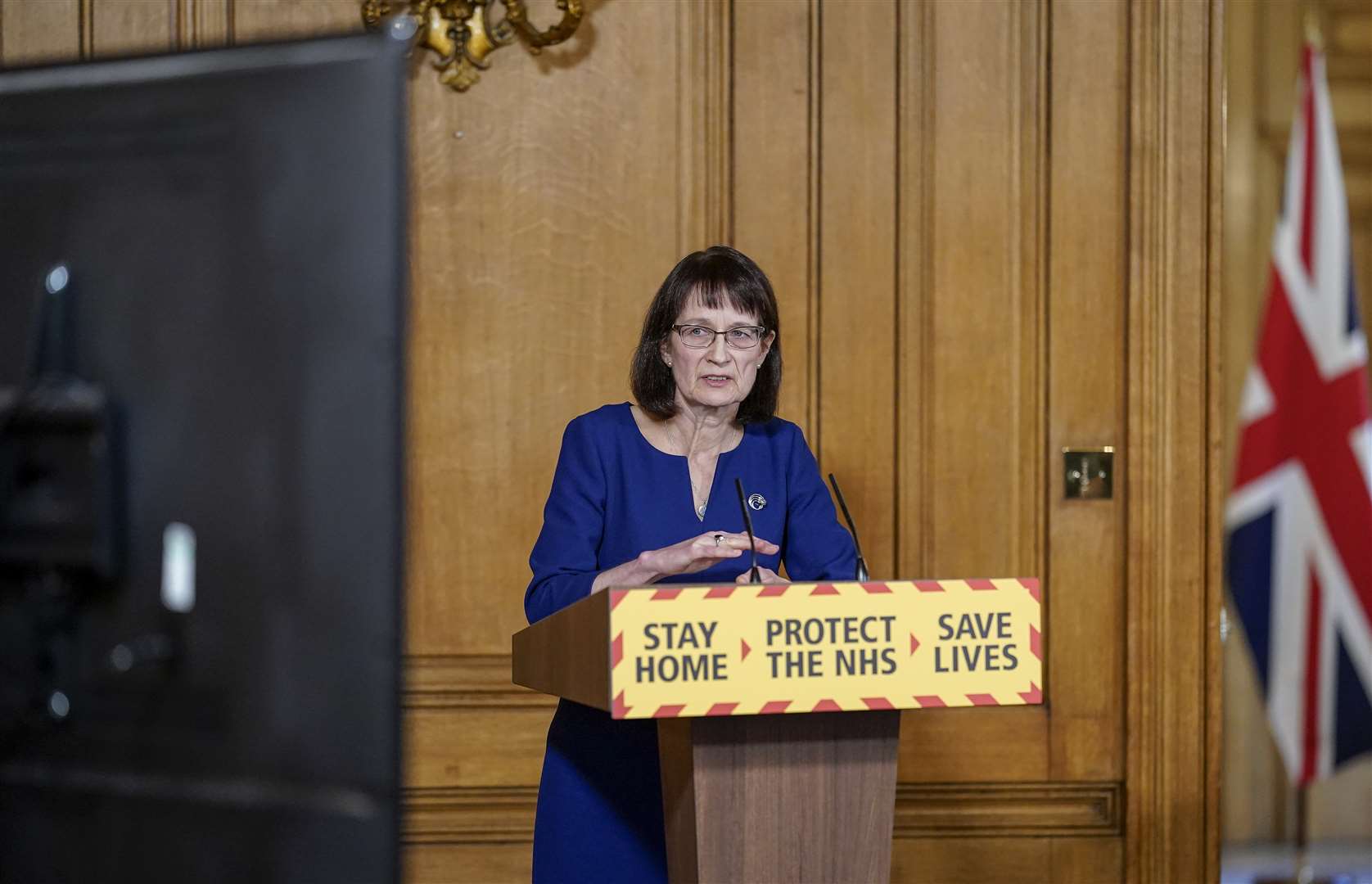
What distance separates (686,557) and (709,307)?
0.63m

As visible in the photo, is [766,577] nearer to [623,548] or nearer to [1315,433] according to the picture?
[623,548]

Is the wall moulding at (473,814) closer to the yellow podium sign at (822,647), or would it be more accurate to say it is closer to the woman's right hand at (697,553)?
the woman's right hand at (697,553)

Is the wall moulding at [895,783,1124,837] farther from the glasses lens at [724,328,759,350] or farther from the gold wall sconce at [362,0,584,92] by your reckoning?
the gold wall sconce at [362,0,584,92]

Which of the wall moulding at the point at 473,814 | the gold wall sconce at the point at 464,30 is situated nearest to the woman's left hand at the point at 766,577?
the wall moulding at the point at 473,814

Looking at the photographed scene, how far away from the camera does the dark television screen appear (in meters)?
0.98

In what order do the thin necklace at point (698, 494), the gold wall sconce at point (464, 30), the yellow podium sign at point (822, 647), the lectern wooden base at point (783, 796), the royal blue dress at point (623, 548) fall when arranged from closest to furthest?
1. the yellow podium sign at point (822, 647)
2. the lectern wooden base at point (783, 796)
3. the royal blue dress at point (623, 548)
4. the thin necklace at point (698, 494)
5. the gold wall sconce at point (464, 30)

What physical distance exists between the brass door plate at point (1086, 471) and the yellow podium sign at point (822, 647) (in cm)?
205

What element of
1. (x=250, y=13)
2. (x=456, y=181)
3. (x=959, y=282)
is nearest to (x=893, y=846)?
(x=959, y=282)

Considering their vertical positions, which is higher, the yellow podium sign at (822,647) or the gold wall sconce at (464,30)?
the gold wall sconce at (464,30)

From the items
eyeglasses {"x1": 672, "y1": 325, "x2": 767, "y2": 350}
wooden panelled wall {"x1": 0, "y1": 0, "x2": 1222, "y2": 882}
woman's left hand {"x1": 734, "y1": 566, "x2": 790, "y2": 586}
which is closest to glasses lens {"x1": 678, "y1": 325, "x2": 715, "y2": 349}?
eyeglasses {"x1": 672, "y1": 325, "x2": 767, "y2": 350}

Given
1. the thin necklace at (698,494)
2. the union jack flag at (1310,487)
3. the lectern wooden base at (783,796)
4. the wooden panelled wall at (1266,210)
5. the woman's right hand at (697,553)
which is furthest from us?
the wooden panelled wall at (1266,210)

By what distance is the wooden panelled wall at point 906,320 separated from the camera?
12.3 feet

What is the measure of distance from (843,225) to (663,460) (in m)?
1.51

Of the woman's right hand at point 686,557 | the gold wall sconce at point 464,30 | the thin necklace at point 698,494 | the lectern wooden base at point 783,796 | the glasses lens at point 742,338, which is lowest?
the lectern wooden base at point 783,796
